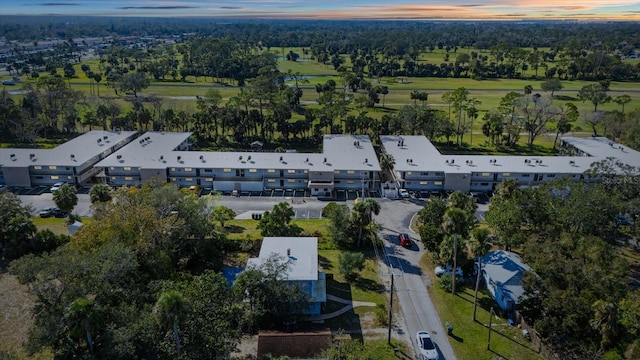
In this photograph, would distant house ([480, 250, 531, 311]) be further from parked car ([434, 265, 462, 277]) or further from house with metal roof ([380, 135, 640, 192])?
house with metal roof ([380, 135, 640, 192])

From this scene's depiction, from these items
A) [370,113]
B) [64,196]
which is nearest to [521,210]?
[64,196]

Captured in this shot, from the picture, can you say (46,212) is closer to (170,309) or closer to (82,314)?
(82,314)

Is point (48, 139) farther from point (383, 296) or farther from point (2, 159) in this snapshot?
point (383, 296)

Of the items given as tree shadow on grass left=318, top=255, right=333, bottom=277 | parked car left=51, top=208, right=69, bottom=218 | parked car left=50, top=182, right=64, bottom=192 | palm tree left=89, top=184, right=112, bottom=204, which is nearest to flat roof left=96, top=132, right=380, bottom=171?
parked car left=50, top=182, right=64, bottom=192

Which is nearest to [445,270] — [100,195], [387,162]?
[387,162]

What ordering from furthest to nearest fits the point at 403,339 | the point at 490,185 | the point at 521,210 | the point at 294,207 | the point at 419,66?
the point at 419,66 → the point at 490,185 → the point at 294,207 → the point at 521,210 → the point at 403,339

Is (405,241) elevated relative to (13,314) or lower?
elevated

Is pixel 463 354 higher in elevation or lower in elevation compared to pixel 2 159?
lower
